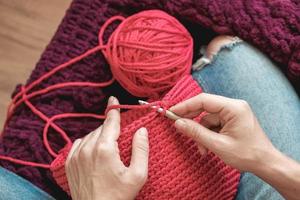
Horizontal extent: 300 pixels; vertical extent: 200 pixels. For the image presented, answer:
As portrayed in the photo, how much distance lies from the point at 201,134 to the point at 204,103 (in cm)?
5

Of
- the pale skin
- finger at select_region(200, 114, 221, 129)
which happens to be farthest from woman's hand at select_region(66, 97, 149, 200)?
finger at select_region(200, 114, 221, 129)

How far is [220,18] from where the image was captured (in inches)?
38.5

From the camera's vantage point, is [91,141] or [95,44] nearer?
[91,141]

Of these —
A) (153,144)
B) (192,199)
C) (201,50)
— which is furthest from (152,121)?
(201,50)

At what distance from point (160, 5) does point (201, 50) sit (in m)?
0.13

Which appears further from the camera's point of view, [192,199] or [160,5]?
[160,5]

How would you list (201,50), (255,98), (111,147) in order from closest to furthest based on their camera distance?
(111,147) → (255,98) → (201,50)

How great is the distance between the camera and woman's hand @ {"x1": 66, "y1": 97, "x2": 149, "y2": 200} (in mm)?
781

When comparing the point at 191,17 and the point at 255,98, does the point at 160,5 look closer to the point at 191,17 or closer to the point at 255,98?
the point at 191,17

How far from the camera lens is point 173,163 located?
2.81ft

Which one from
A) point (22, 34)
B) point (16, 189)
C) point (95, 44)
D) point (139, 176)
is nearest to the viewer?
point (139, 176)

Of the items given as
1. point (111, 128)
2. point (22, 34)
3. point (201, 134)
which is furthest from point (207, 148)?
point (22, 34)

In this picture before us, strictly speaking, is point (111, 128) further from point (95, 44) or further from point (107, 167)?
point (95, 44)

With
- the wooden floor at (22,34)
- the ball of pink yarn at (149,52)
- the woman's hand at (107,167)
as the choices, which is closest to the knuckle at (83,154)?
the woman's hand at (107,167)
